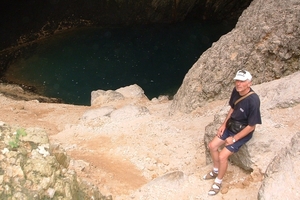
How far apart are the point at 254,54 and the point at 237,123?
16.2 ft

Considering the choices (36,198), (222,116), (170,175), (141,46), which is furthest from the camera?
(141,46)

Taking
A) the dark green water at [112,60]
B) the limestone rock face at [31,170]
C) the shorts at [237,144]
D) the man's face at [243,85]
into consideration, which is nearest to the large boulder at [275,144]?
the shorts at [237,144]

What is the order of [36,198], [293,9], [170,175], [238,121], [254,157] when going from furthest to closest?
[293,9] → [170,175] → [254,157] → [238,121] → [36,198]

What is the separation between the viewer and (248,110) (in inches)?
206

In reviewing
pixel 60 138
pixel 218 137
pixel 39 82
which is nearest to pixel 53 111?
pixel 60 138

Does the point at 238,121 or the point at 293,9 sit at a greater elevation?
the point at 293,9

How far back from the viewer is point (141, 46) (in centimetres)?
2172

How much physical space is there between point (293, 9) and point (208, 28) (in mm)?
15463

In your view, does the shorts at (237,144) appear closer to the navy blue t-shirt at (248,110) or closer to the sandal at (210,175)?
the navy blue t-shirt at (248,110)

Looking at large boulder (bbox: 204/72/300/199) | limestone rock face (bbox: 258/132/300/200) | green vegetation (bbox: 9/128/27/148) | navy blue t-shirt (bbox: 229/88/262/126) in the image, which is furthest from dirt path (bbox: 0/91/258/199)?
green vegetation (bbox: 9/128/27/148)

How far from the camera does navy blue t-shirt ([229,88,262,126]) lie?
514 centimetres

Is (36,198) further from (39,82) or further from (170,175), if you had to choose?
(39,82)

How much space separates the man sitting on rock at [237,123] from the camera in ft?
16.9

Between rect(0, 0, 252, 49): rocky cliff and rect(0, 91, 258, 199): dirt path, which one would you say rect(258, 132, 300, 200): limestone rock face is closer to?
rect(0, 91, 258, 199): dirt path
